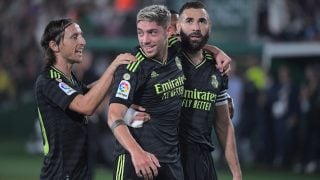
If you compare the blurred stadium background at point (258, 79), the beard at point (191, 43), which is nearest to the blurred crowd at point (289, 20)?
the blurred stadium background at point (258, 79)

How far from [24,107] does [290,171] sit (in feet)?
30.7

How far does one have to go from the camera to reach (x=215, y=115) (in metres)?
8.35

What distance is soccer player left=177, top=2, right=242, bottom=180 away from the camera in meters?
7.97

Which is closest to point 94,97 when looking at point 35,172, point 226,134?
point 226,134

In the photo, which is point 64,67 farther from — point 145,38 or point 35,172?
point 35,172

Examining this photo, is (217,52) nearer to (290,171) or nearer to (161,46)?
(161,46)

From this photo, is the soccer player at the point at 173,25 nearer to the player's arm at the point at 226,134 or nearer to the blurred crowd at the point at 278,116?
the player's arm at the point at 226,134

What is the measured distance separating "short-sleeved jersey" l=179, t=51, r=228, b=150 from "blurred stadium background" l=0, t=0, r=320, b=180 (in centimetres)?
675

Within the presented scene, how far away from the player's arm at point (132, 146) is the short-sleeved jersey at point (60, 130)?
61 cm

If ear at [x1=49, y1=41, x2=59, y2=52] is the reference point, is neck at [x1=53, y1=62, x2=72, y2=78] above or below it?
below

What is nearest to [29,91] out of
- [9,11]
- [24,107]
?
[24,107]

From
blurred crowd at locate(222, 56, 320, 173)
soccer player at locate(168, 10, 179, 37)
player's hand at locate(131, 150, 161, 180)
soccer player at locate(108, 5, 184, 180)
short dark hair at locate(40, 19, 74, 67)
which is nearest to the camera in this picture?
player's hand at locate(131, 150, 161, 180)

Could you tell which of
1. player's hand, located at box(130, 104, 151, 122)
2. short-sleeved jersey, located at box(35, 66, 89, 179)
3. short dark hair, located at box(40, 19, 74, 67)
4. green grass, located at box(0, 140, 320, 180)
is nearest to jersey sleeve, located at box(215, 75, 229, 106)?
player's hand, located at box(130, 104, 151, 122)

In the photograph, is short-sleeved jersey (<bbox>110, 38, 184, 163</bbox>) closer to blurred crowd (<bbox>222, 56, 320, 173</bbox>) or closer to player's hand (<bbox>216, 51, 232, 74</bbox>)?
player's hand (<bbox>216, 51, 232, 74</bbox>)
